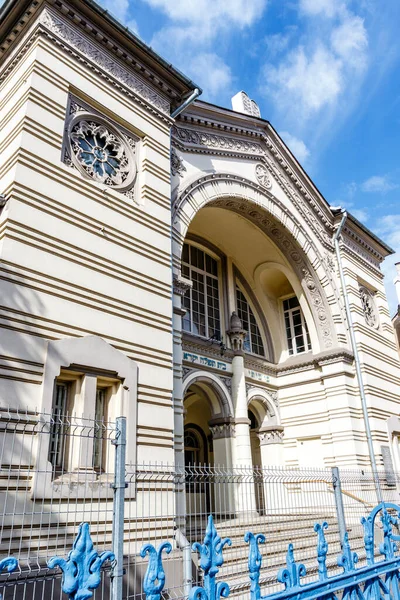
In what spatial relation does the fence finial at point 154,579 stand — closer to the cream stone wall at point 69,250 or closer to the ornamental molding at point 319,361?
the cream stone wall at point 69,250

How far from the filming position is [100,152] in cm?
1004

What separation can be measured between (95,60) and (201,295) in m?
7.89

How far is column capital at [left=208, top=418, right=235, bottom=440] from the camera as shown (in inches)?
568

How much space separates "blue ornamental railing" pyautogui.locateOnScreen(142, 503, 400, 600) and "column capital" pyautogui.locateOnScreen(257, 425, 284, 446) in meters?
13.1

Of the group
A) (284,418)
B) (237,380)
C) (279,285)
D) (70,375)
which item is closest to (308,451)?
(284,418)

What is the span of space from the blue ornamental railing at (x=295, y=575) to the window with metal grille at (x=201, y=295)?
11198 mm

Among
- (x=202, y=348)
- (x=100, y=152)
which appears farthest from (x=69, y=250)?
(x=202, y=348)

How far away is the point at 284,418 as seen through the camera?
→ 17.1 metres

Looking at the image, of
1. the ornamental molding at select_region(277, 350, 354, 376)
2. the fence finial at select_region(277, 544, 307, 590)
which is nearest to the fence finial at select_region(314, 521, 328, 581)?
the fence finial at select_region(277, 544, 307, 590)

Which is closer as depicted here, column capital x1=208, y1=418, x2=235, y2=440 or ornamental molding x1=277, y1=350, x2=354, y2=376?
column capital x1=208, y1=418, x2=235, y2=440

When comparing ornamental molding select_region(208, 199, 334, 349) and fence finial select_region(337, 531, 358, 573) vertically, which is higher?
ornamental molding select_region(208, 199, 334, 349)

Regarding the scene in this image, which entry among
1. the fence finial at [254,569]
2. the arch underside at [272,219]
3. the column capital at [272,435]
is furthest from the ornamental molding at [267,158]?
the fence finial at [254,569]

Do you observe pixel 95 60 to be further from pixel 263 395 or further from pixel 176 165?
pixel 263 395

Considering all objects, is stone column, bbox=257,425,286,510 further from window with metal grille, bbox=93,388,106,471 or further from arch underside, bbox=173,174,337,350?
window with metal grille, bbox=93,388,106,471
